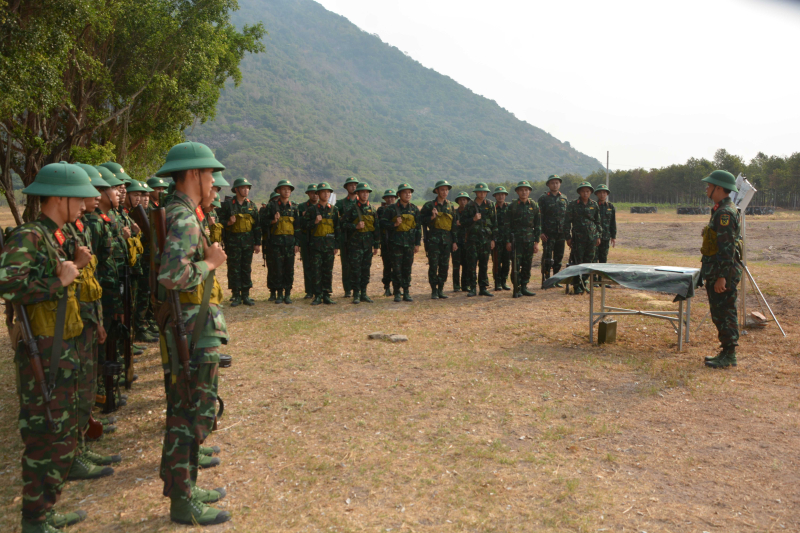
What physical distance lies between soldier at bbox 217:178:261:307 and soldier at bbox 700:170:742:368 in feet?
24.7

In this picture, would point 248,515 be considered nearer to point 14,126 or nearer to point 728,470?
point 728,470

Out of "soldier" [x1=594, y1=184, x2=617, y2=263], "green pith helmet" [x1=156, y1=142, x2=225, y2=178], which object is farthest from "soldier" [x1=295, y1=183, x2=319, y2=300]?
"green pith helmet" [x1=156, y1=142, x2=225, y2=178]

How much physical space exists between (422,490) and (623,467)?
1545mm

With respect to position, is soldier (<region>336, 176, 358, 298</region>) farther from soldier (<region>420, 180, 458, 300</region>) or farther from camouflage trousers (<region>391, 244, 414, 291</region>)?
soldier (<region>420, 180, 458, 300</region>)

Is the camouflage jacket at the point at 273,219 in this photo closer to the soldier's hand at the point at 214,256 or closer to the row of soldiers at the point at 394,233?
the row of soldiers at the point at 394,233

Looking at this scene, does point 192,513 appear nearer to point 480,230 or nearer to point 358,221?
point 358,221

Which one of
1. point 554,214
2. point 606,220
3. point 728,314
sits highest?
point 554,214

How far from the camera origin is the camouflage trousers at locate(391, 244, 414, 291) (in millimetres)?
10969

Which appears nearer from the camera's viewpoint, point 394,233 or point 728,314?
point 728,314

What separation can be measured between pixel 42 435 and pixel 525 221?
31.6 ft

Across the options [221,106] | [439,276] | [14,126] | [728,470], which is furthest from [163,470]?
[221,106]

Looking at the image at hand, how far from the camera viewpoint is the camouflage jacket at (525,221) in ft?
37.0

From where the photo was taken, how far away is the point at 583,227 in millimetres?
11445

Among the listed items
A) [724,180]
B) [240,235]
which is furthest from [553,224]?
[240,235]
